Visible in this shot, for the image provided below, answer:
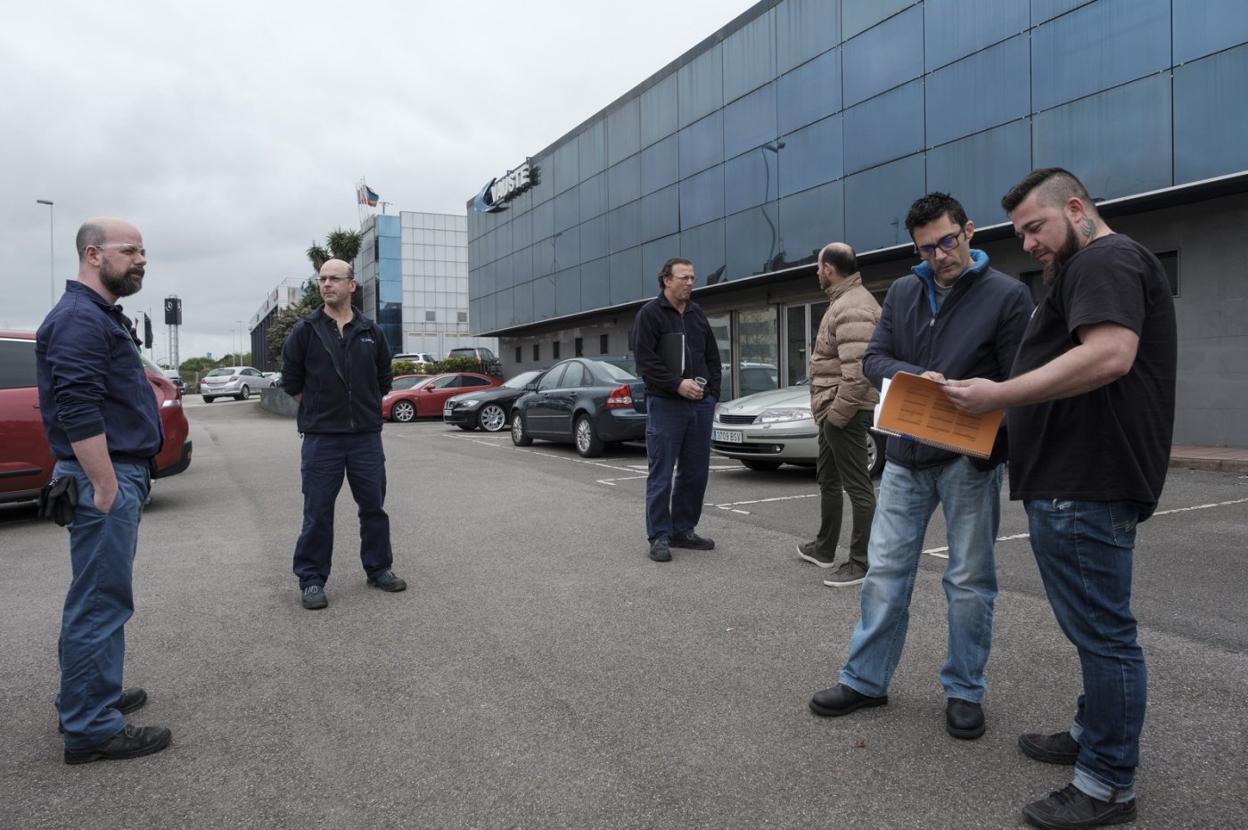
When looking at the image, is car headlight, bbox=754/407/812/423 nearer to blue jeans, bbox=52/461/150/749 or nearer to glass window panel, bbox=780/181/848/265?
blue jeans, bbox=52/461/150/749

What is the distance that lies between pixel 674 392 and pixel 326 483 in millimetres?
2268

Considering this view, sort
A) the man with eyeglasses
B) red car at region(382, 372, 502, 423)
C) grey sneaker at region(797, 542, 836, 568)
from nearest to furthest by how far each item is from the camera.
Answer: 1. the man with eyeglasses
2. grey sneaker at region(797, 542, 836, 568)
3. red car at region(382, 372, 502, 423)

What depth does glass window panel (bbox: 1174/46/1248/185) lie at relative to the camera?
11.1 metres

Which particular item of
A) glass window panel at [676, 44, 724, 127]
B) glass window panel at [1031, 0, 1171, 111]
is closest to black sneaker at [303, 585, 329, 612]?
glass window panel at [1031, 0, 1171, 111]

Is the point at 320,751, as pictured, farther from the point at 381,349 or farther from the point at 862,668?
the point at 381,349

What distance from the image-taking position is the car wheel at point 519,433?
14234 mm

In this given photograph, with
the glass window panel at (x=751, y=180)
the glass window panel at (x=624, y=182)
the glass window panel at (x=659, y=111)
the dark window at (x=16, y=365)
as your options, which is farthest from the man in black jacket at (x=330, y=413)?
the glass window panel at (x=624, y=182)

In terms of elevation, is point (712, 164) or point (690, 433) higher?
point (712, 164)

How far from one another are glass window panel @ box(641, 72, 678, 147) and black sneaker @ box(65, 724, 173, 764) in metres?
22.7

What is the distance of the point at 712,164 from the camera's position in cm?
2194

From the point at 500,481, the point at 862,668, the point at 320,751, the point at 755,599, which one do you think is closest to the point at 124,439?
the point at 320,751

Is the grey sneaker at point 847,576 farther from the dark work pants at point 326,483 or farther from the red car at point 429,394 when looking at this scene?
the red car at point 429,394

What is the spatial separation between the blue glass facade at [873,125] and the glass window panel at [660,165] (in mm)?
61

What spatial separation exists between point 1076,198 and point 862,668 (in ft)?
5.72
